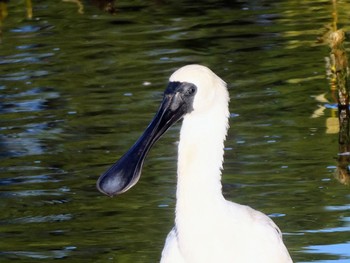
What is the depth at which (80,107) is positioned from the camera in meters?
10.3

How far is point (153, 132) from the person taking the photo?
585 centimetres

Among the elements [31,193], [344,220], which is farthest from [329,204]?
[31,193]

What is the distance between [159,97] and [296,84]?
3.62 feet

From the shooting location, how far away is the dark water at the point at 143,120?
7.56 meters

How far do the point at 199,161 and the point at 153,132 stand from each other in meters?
0.25

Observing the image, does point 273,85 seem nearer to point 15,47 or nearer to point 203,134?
point 15,47

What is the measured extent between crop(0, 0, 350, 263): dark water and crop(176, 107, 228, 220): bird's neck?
1330 mm

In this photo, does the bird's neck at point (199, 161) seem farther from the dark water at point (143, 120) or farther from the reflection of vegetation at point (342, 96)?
the reflection of vegetation at point (342, 96)

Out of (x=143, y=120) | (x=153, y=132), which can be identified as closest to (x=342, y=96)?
(x=143, y=120)

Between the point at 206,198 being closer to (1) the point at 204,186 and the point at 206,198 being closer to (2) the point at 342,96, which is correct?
(1) the point at 204,186

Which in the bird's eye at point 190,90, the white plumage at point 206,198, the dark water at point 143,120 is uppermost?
the bird's eye at point 190,90

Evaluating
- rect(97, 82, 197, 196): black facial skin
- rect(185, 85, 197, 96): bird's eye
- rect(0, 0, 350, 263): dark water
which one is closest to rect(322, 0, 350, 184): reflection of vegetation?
rect(0, 0, 350, 263): dark water

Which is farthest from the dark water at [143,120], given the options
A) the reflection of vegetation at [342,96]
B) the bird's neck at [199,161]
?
the bird's neck at [199,161]

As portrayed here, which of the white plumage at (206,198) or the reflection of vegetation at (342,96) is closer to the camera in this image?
the white plumage at (206,198)
